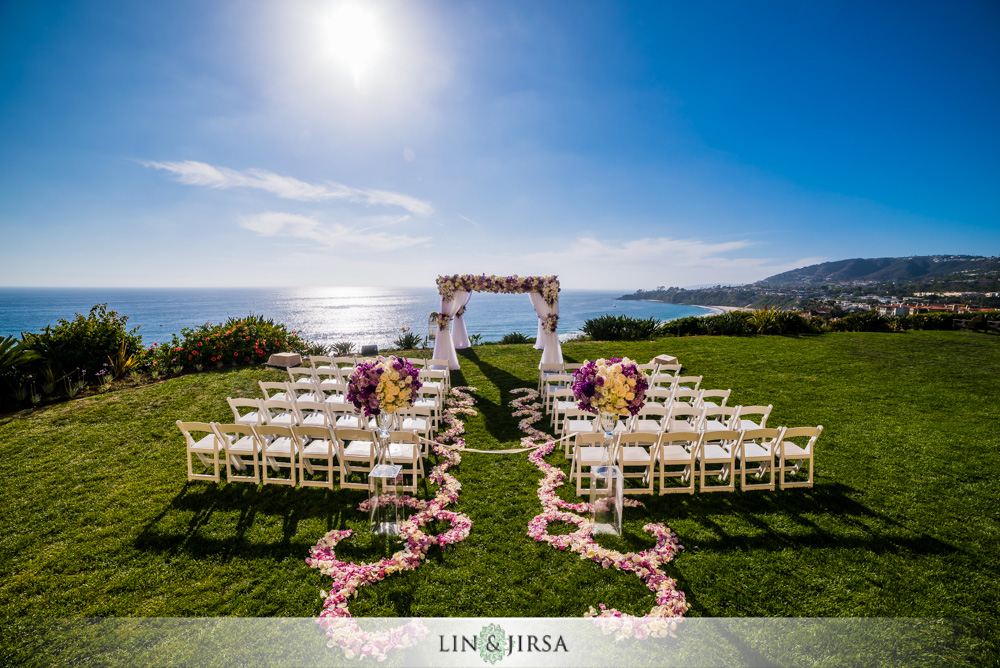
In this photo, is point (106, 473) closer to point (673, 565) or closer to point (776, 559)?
point (673, 565)

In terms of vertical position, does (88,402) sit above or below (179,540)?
above

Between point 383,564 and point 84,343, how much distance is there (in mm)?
11712

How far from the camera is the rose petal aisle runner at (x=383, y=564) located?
9.68 ft

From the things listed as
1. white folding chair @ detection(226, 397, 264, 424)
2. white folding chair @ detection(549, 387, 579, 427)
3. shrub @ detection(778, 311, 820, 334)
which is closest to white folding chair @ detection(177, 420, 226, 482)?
white folding chair @ detection(226, 397, 264, 424)

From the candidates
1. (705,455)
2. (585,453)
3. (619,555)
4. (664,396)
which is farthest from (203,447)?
(664,396)

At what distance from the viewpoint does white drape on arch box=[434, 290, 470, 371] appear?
1216cm

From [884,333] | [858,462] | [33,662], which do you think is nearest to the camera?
[33,662]

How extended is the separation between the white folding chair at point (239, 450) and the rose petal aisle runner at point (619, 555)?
3584 millimetres

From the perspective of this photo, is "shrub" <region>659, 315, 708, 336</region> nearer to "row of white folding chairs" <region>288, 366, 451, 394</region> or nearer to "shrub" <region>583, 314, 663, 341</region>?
"shrub" <region>583, 314, 663, 341</region>

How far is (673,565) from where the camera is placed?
377cm

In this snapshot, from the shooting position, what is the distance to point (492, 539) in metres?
4.17

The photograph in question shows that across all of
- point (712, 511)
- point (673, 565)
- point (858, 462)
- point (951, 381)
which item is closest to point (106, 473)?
point (673, 565)

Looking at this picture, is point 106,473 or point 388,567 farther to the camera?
point 106,473

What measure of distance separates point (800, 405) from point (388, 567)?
370 inches
